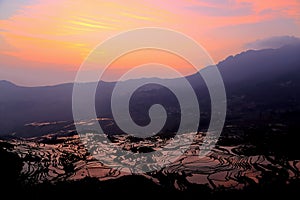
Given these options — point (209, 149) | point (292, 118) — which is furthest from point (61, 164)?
point (292, 118)

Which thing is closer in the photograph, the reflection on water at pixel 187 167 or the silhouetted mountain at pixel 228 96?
the reflection on water at pixel 187 167

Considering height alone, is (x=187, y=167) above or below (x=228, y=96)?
below

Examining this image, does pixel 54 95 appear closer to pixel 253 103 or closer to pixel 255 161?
pixel 253 103

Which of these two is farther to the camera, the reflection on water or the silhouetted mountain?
the silhouetted mountain

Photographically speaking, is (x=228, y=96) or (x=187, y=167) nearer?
(x=187, y=167)
